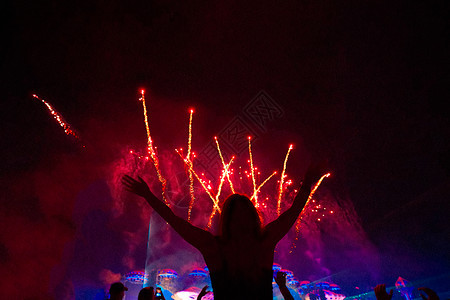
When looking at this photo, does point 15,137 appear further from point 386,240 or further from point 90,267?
point 386,240

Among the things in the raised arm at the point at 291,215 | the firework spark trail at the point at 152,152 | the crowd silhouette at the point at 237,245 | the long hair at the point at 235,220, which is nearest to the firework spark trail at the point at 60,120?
the firework spark trail at the point at 152,152

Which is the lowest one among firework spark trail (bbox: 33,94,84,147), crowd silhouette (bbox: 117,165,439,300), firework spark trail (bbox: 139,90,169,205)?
crowd silhouette (bbox: 117,165,439,300)

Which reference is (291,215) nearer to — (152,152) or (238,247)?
(238,247)

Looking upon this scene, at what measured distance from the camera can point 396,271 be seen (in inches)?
704

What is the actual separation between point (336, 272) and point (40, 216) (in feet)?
69.9

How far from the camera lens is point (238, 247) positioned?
5.26 ft

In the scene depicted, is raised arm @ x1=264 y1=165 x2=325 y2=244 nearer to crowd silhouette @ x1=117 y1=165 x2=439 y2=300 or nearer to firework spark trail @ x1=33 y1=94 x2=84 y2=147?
crowd silhouette @ x1=117 y1=165 x2=439 y2=300

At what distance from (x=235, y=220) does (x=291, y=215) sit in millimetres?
396

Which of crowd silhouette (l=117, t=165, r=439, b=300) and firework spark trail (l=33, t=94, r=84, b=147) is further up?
firework spark trail (l=33, t=94, r=84, b=147)

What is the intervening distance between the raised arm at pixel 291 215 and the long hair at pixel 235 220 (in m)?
0.08

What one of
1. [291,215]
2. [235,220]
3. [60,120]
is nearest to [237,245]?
[235,220]

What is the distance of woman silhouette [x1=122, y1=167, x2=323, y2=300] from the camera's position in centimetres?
152

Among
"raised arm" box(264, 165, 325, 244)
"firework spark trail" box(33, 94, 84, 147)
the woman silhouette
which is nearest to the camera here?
the woman silhouette

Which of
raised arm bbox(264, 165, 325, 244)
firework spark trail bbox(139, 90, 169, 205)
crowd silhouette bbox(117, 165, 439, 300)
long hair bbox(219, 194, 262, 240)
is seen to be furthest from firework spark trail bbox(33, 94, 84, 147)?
raised arm bbox(264, 165, 325, 244)
